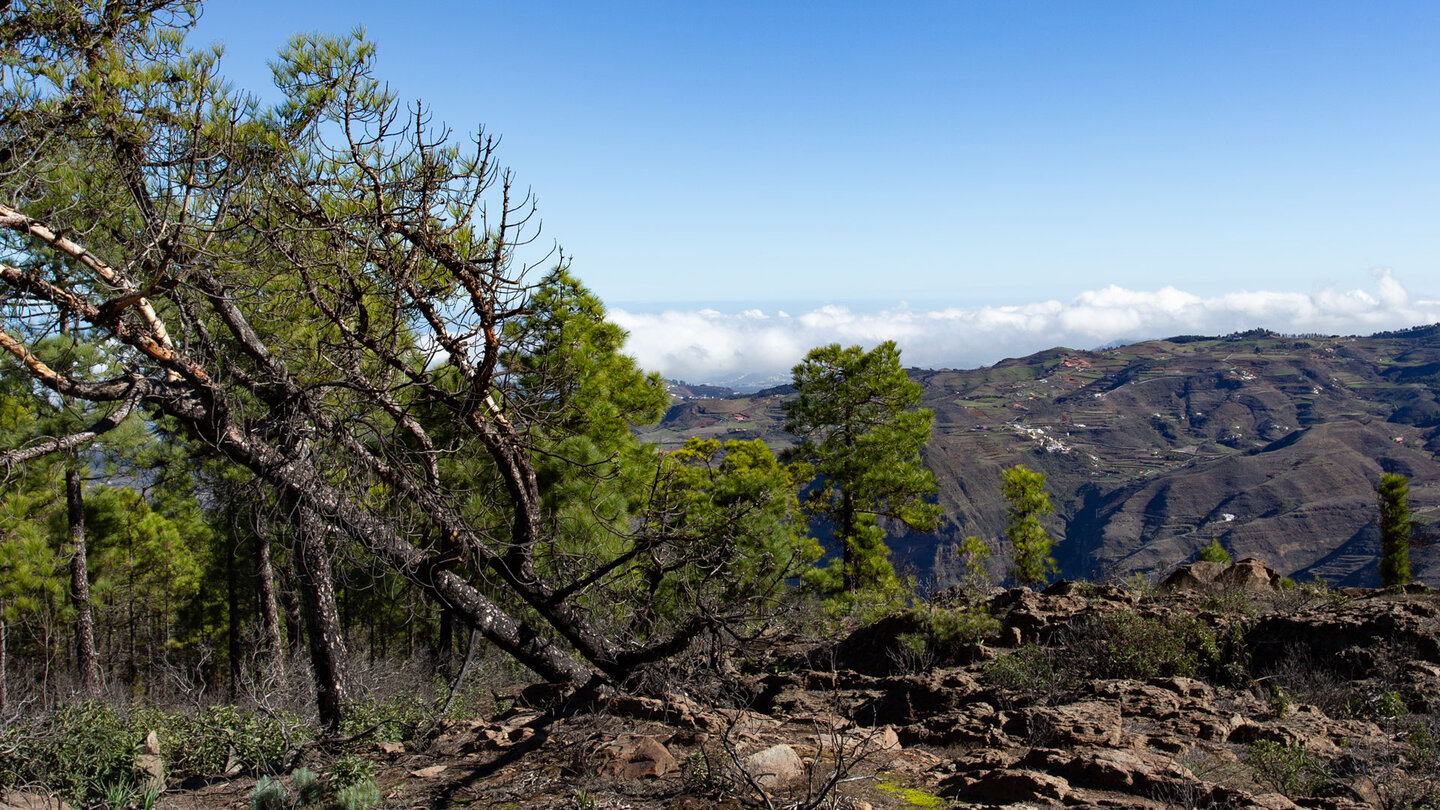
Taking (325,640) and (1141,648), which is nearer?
(325,640)

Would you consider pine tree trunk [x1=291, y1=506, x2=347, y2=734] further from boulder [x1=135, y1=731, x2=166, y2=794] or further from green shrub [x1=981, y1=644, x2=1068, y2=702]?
green shrub [x1=981, y1=644, x2=1068, y2=702]

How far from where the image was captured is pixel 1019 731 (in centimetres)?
544

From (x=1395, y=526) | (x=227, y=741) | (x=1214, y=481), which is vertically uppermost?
(x=227, y=741)

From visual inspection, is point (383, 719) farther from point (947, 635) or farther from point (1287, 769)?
point (947, 635)

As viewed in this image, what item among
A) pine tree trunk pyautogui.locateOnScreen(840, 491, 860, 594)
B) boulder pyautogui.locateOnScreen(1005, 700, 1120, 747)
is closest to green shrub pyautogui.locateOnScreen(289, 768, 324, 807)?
boulder pyautogui.locateOnScreen(1005, 700, 1120, 747)

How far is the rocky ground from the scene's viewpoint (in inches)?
160

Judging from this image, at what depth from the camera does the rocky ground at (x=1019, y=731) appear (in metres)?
4.05

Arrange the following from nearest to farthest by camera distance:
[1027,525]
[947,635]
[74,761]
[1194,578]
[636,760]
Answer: [636,760] < [74,761] < [947,635] < [1194,578] < [1027,525]

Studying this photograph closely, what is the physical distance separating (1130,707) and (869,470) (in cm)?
1359

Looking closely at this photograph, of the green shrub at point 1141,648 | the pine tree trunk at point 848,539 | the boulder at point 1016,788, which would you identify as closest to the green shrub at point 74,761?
the boulder at point 1016,788

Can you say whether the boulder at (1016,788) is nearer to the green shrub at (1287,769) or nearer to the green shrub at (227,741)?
the green shrub at (1287,769)

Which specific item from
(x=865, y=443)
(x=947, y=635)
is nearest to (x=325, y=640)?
(x=947, y=635)

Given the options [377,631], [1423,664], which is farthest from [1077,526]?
[1423,664]

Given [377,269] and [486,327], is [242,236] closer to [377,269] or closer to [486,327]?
[377,269]
